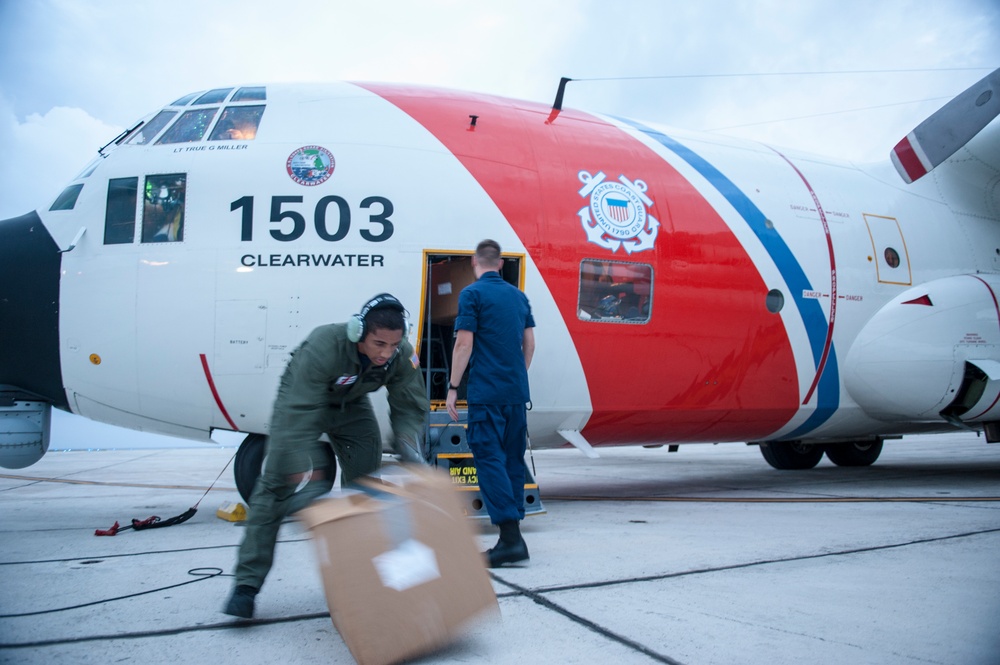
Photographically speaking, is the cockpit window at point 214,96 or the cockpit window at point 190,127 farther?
the cockpit window at point 214,96

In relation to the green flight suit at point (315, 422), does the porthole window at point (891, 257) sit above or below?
above

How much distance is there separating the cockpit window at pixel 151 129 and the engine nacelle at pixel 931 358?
266 inches

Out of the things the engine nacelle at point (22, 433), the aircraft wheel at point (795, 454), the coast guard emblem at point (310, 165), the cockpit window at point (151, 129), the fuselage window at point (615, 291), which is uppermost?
the cockpit window at point (151, 129)

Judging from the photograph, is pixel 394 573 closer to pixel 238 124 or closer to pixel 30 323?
pixel 30 323

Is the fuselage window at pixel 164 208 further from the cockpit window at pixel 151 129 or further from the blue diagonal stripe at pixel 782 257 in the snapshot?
the blue diagonal stripe at pixel 782 257

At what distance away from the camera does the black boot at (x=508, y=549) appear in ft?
12.6

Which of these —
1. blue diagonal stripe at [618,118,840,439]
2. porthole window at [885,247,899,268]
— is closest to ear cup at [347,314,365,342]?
blue diagonal stripe at [618,118,840,439]

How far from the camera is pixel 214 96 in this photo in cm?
603

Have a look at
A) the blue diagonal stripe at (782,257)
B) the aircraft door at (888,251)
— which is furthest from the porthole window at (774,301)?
the aircraft door at (888,251)

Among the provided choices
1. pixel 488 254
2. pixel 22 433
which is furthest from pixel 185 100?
pixel 488 254

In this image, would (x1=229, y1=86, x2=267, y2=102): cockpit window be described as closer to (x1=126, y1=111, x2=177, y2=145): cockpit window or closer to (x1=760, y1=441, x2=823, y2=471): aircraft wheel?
(x1=126, y1=111, x2=177, y2=145): cockpit window

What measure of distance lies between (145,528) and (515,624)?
3.64m

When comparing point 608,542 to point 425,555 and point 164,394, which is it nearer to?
point 425,555

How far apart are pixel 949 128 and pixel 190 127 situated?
651cm
